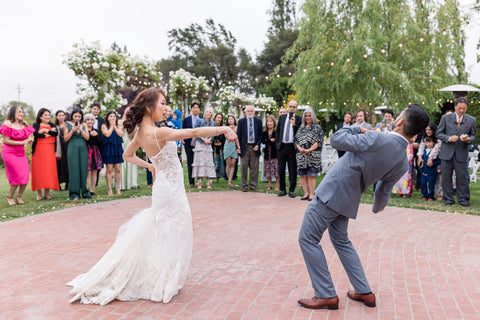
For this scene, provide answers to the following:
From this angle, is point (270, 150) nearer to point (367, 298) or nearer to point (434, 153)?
point (434, 153)

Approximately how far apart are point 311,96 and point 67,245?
13.3 m

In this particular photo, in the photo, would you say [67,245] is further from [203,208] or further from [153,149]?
[203,208]

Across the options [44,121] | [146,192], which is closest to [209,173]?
[146,192]

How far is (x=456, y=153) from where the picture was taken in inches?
325

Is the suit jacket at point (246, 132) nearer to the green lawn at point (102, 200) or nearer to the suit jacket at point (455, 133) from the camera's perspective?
the green lawn at point (102, 200)

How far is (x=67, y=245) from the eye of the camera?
4.99 meters

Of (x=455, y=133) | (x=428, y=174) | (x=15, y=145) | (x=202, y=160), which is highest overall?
(x=455, y=133)

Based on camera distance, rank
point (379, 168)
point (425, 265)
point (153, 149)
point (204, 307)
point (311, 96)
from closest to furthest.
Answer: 1. point (379, 168)
2. point (204, 307)
3. point (153, 149)
4. point (425, 265)
5. point (311, 96)

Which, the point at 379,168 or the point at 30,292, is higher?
the point at 379,168

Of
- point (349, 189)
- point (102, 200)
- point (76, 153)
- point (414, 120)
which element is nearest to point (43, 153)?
point (76, 153)

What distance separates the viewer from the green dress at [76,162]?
8.44 meters

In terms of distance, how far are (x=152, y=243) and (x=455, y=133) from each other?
7666 millimetres

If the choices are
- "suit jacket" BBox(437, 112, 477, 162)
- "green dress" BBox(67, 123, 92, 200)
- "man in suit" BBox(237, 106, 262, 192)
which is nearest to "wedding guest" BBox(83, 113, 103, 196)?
"green dress" BBox(67, 123, 92, 200)

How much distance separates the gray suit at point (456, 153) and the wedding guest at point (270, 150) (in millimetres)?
4156
